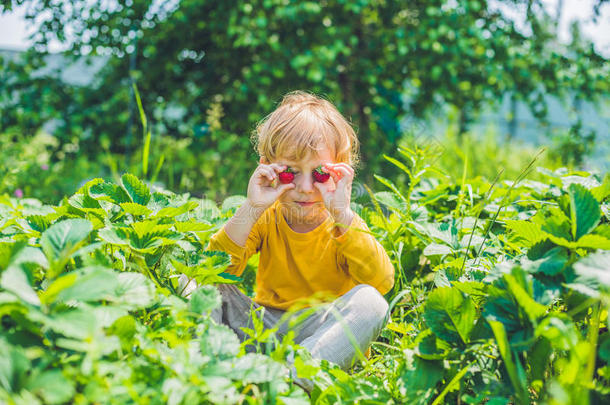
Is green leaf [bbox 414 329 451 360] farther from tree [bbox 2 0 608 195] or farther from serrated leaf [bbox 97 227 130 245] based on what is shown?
tree [bbox 2 0 608 195]

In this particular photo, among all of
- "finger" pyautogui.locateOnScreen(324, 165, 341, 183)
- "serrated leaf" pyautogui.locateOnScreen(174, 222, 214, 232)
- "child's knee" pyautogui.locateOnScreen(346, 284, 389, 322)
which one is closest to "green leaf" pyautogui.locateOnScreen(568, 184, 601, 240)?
"child's knee" pyautogui.locateOnScreen(346, 284, 389, 322)

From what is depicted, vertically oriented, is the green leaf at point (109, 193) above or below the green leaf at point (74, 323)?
above

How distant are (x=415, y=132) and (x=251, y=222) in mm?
2845

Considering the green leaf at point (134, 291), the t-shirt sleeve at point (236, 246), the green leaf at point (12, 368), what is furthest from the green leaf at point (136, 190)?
the green leaf at point (12, 368)

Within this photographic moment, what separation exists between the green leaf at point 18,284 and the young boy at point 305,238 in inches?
25.4

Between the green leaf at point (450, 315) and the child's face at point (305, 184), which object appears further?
the child's face at point (305, 184)

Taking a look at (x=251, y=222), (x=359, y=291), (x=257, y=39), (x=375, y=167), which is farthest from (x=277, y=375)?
(x=375, y=167)

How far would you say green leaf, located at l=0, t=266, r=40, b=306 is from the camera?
0.70m

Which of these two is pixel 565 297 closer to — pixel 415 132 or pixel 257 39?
pixel 257 39

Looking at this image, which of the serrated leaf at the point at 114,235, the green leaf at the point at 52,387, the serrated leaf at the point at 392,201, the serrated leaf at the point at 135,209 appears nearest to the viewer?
the green leaf at the point at 52,387

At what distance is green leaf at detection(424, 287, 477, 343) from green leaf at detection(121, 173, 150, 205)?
2.49 feet

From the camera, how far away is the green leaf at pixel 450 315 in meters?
0.97

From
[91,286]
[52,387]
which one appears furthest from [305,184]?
[52,387]

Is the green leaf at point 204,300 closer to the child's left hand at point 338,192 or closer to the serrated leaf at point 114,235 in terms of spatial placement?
the serrated leaf at point 114,235
